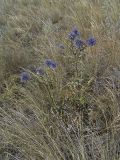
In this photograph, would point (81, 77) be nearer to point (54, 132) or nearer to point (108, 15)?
point (54, 132)

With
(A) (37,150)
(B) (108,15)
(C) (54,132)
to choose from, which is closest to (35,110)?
(C) (54,132)

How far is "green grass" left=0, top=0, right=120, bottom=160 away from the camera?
7.93 feet

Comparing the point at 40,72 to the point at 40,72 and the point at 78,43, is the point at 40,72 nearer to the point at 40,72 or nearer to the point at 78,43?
the point at 40,72

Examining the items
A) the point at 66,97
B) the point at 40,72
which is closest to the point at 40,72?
the point at 40,72

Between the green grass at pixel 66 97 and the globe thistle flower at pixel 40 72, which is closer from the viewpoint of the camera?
the green grass at pixel 66 97

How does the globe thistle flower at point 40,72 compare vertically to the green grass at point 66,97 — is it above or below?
above

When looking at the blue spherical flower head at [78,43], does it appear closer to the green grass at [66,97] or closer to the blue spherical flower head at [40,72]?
the green grass at [66,97]

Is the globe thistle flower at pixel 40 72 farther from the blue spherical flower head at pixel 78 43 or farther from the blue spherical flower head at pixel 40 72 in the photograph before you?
the blue spherical flower head at pixel 78 43

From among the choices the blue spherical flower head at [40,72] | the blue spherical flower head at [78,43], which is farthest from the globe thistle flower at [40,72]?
the blue spherical flower head at [78,43]

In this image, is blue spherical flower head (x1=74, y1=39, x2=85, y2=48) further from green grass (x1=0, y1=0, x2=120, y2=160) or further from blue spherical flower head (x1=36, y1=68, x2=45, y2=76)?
blue spherical flower head (x1=36, y1=68, x2=45, y2=76)

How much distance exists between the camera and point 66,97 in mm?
2938

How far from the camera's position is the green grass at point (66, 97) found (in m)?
2.42

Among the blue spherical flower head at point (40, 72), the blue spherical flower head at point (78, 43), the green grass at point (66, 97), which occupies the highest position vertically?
the blue spherical flower head at point (78, 43)

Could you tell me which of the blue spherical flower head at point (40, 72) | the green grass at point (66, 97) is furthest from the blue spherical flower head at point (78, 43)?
the blue spherical flower head at point (40, 72)
